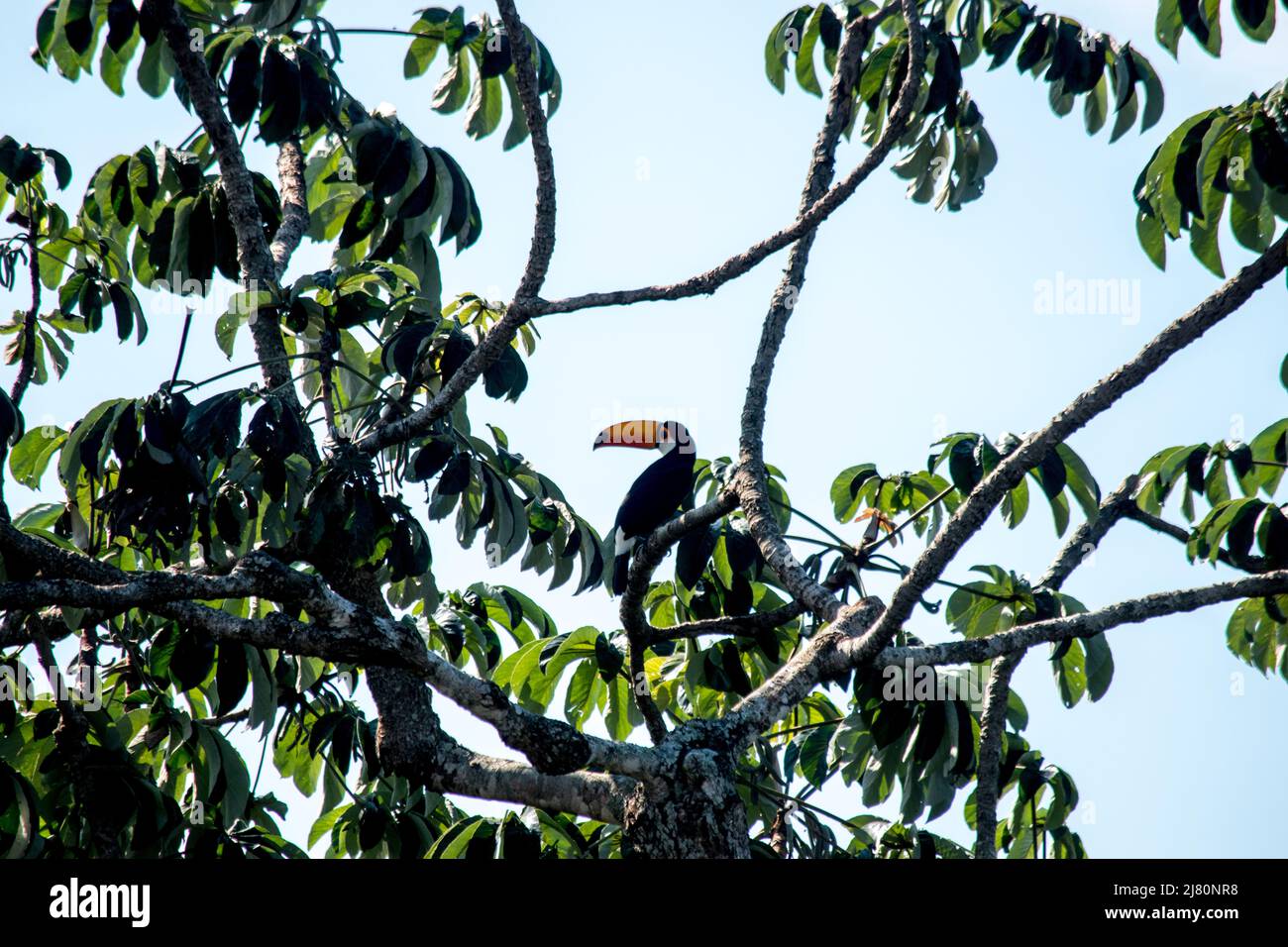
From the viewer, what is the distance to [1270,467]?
171 inches

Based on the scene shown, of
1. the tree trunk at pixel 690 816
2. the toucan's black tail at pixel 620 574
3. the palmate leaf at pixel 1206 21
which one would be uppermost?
the palmate leaf at pixel 1206 21

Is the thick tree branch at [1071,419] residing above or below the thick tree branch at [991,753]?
above

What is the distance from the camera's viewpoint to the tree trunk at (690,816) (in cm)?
296

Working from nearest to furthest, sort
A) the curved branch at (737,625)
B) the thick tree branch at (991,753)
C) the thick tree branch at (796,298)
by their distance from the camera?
the thick tree branch at (796,298), the thick tree branch at (991,753), the curved branch at (737,625)

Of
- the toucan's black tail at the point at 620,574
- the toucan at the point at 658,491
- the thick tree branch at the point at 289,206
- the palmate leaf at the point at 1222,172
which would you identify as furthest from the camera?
the toucan at the point at 658,491

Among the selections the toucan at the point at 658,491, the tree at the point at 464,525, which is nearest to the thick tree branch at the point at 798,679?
the tree at the point at 464,525

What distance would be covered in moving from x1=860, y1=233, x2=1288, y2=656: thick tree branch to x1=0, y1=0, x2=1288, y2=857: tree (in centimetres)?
1

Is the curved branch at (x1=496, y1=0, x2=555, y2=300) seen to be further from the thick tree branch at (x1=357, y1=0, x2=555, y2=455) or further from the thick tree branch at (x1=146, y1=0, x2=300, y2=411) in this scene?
the thick tree branch at (x1=146, y1=0, x2=300, y2=411)

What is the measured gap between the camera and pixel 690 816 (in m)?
2.97

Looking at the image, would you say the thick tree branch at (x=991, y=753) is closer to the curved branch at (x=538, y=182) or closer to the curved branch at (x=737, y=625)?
the curved branch at (x=737, y=625)

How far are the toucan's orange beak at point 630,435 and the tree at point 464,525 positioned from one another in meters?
2.27
